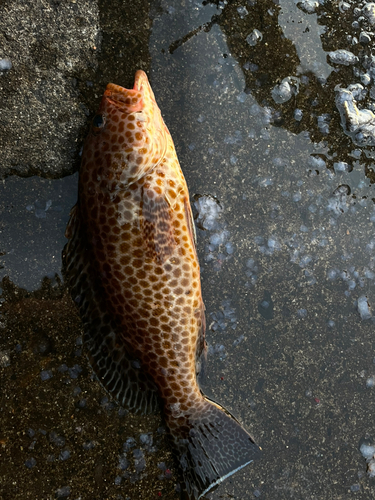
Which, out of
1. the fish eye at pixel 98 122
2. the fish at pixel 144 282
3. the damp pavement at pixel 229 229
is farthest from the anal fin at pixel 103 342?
the fish eye at pixel 98 122

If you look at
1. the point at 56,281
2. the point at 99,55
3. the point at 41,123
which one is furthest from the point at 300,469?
the point at 99,55

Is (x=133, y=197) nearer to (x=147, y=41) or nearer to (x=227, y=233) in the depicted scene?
(x=227, y=233)

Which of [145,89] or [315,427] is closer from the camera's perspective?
[145,89]

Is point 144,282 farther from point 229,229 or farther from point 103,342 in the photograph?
point 229,229

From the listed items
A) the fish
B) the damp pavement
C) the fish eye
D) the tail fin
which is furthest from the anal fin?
the fish eye

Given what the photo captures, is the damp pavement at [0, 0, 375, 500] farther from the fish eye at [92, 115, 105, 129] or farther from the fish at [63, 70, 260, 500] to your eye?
the fish eye at [92, 115, 105, 129]

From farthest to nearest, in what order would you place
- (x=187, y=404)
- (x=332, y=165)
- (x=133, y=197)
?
1. (x=332, y=165)
2. (x=187, y=404)
3. (x=133, y=197)
